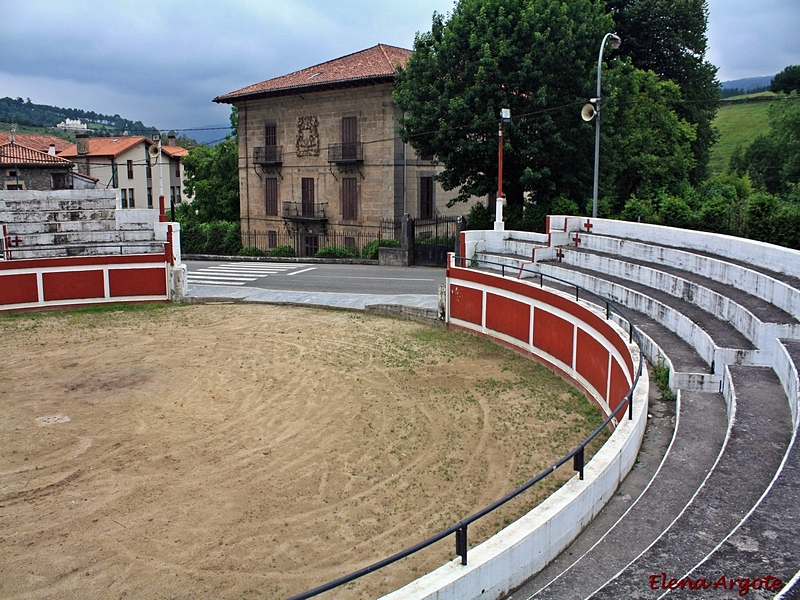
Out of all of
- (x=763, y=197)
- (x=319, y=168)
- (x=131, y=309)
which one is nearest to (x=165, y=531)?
(x=131, y=309)

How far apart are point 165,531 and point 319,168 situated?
3310 cm

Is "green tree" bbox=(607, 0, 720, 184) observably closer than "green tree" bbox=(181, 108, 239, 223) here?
Yes

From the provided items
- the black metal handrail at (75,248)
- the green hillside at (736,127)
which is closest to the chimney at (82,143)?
the black metal handrail at (75,248)

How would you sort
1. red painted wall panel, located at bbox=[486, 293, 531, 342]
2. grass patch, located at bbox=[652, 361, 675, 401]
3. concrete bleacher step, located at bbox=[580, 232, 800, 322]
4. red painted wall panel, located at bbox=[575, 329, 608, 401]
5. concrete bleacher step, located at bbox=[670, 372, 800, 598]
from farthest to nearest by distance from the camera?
red painted wall panel, located at bbox=[486, 293, 531, 342]
red painted wall panel, located at bbox=[575, 329, 608, 401]
concrete bleacher step, located at bbox=[580, 232, 800, 322]
grass patch, located at bbox=[652, 361, 675, 401]
concrete bleacher step, located at bbox=[670, 372, 800, 598]

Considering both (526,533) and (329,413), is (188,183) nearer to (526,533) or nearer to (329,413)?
(329,413)

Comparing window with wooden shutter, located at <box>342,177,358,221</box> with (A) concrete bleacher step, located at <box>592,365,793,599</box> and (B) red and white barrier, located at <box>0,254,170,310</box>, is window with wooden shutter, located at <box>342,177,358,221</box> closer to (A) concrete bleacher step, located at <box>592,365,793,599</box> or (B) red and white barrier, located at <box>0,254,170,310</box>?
(B) red and white barrier, located at <box>0,254,170,310</box>

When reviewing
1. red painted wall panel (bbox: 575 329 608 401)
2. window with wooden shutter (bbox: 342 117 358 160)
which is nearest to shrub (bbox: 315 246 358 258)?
window with wooden shutter (bbox: 342 117 358 160)

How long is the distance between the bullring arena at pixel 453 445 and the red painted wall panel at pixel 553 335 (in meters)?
0.08

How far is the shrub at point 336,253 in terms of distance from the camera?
124 ft

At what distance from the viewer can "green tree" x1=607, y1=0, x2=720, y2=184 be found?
4072cm

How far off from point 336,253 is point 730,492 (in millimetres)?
31232

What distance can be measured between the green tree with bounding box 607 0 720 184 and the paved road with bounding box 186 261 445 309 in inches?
806

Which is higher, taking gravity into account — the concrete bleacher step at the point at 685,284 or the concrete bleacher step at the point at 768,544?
the concrete bleacher step at the point at 685,284

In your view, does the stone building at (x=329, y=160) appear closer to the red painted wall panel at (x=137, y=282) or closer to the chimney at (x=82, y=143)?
the red painted wall panel at (x=137, y=282)
